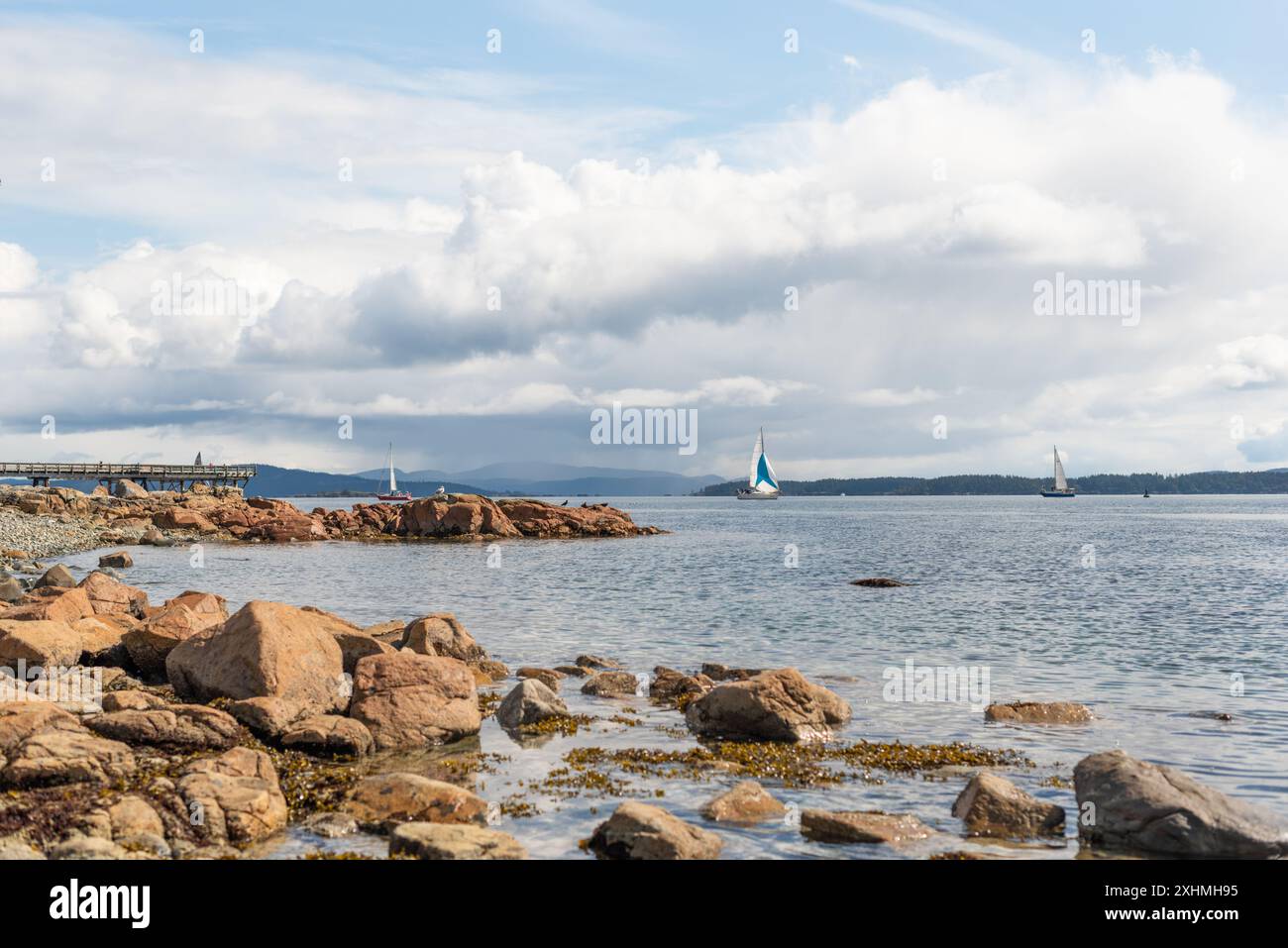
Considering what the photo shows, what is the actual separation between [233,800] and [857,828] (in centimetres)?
759

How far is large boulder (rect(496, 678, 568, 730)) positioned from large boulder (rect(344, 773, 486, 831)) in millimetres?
4851

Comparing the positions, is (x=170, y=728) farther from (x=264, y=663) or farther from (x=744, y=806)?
(x=744, y=806)

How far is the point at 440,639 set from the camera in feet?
74.5

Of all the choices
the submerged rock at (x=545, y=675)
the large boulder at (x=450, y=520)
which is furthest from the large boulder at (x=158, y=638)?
the large boulder at (x=450, y=520)

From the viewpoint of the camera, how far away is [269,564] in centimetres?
5825

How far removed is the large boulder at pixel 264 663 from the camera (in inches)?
642

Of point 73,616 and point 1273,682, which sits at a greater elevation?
point 73,616

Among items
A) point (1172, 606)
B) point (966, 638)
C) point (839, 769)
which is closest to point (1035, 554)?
point (1172, 606)

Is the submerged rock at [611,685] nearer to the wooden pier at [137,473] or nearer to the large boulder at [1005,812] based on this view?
the large boulder at [1005,812]

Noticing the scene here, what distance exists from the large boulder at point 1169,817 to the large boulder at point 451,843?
719 centimetres
